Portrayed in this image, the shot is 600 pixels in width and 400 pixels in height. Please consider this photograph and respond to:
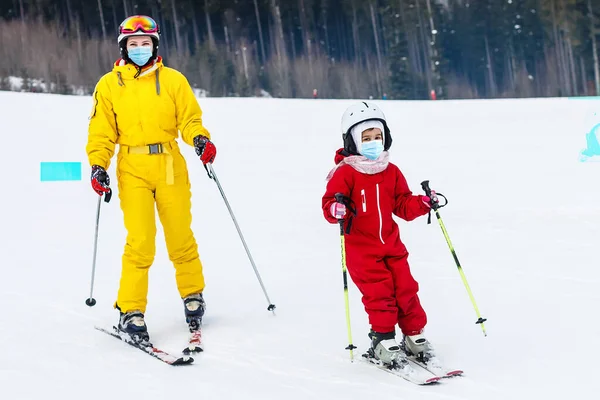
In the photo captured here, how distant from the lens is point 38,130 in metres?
13.7

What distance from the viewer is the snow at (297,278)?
3.84 metres

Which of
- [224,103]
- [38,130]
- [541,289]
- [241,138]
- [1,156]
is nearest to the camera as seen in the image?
[541,289]

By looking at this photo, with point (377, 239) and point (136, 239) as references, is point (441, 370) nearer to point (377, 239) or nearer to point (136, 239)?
point (377, 239)

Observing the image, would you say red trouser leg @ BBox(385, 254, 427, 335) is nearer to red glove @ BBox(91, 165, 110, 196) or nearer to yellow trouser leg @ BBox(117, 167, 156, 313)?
yellow trouser leg @ BBox(117, 167, 156, 313)

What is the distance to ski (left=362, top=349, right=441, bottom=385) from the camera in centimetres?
372

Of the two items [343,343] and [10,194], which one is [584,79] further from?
[343,343]

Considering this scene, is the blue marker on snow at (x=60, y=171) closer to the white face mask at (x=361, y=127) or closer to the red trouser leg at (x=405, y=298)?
the white face mask at (x=361, y=127)

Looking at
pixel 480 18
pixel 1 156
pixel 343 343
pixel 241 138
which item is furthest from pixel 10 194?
pixel 480 18

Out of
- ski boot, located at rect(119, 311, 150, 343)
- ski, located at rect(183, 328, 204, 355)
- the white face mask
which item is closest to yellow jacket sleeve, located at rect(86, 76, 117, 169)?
ski boot, located at rect(119, 311, 150, 343)

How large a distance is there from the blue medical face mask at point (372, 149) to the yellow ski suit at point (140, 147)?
3.62 ft

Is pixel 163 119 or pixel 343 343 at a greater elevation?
pixel 163 119

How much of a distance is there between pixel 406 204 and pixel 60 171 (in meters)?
8.26

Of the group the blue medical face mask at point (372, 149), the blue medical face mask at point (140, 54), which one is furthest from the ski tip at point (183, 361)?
the blue medical face mask at point (140, 54)

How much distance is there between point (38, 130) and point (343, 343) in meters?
10.6
